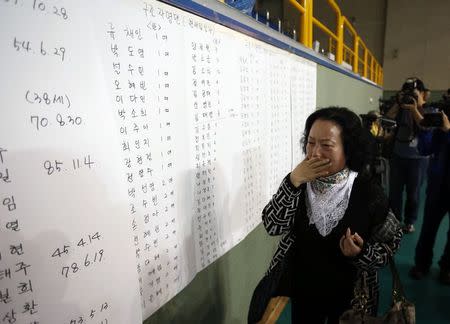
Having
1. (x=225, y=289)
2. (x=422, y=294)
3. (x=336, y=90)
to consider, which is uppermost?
(x=336, y=90)

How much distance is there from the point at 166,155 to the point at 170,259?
281mm

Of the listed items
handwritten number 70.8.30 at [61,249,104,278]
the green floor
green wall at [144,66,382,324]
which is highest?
handwritten number 70.8.30 at [61,249,104,278]

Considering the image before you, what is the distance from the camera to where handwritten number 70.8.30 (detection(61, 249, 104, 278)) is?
491 mm

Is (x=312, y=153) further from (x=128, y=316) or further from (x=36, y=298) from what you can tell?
(x=36, y=298)

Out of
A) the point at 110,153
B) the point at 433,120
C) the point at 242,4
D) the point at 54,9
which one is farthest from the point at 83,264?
the point at 433,120

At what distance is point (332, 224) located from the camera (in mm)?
987

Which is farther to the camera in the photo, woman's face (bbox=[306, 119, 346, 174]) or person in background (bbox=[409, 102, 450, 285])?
person in background (bbox=[409, 102, 450, 285])

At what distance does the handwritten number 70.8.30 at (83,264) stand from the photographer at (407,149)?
8.28 ft

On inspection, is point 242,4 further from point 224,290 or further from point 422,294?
point 422,294

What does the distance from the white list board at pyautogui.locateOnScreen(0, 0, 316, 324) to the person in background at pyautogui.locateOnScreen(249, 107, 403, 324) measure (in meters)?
0.25

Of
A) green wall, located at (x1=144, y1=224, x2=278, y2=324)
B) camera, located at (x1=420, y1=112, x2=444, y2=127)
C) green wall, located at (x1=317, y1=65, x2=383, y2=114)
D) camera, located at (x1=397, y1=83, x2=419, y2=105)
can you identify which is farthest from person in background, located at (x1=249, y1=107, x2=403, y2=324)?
camera, located at (x1=397, y1=83, x2=419, y2=105)

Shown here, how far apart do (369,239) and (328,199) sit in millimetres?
204

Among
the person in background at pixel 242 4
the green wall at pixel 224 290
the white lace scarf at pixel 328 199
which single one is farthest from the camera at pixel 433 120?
the person in background at pixel 242 4

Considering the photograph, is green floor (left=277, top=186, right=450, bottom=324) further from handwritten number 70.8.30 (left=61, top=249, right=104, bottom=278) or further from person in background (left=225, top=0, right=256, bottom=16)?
person in background (left=225, top=0, right=256, bottom=16)
